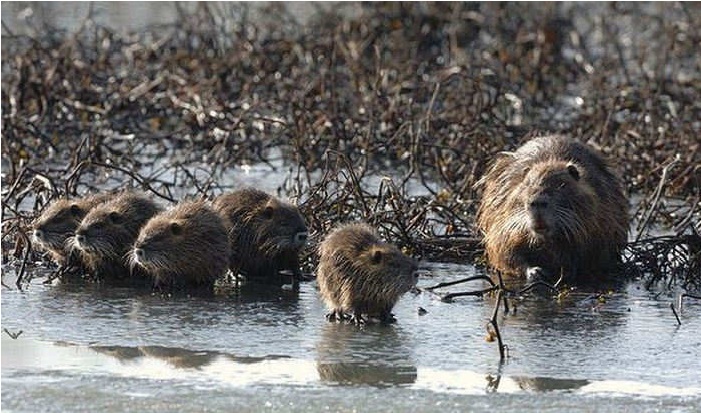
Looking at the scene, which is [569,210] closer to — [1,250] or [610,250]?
[610,250]

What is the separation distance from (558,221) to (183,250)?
62.0 inches

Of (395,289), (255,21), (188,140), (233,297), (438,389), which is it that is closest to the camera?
(438,389)

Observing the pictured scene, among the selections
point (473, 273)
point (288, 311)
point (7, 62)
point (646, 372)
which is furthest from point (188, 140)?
point (646, 372)

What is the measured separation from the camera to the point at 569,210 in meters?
6.41

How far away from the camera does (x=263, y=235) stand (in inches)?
248

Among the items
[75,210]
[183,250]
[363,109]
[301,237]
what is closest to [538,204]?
[301,237]

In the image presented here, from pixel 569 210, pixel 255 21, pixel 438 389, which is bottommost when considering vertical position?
pixel 438 389

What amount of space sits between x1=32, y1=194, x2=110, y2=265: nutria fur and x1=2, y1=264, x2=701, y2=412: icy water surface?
0.81 ft

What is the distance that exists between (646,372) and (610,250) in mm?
1791

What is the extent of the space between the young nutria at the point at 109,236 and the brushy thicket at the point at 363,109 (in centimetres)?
36

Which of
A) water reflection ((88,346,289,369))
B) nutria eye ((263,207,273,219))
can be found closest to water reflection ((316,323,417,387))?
water reflection ((88,346,289,369))

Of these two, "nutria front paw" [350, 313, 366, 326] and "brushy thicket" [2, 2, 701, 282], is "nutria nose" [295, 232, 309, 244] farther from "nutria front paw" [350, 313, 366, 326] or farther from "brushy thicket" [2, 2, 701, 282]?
"nutria front paw" [350, 313, 366, 326]

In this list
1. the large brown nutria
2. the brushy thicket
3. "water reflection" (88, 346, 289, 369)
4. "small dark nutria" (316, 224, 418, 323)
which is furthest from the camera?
the brushy thicket

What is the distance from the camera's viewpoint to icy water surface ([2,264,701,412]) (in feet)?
14.6
